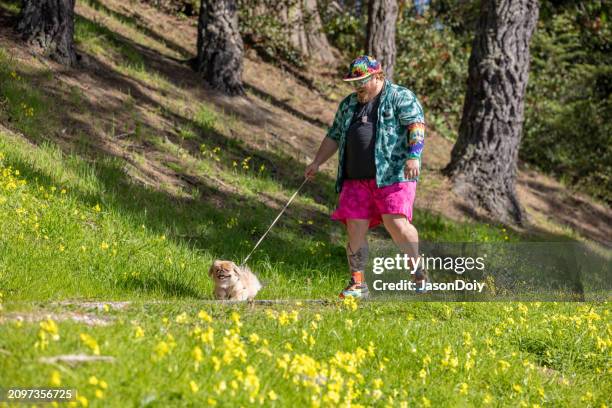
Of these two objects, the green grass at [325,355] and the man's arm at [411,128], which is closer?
the green grass at [325,355]

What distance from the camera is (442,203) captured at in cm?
1397

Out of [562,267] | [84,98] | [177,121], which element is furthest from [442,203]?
[84,98]

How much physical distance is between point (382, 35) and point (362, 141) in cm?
980

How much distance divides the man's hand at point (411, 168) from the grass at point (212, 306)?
3.84ft

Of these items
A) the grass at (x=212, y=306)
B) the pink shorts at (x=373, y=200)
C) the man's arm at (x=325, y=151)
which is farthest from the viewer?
the man's arm at (x=325, y=151)

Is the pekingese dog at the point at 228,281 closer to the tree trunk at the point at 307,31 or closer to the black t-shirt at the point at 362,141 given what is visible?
the black t-shirt at the point at 362,141

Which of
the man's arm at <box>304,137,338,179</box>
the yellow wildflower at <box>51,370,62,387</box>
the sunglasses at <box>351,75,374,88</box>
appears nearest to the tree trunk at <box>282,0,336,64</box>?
the man's arm at <box>304,137,338,179</box>

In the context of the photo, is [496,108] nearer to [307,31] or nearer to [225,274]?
[307,31]

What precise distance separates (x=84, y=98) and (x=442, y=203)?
19.5ft

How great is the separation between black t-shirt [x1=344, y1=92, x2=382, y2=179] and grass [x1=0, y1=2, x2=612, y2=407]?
119 centimetres

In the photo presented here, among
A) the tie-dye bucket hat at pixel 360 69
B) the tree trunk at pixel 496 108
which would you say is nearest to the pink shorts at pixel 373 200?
the tie-dye bucket hat at pixel 360 69

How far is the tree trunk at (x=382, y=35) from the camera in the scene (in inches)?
659

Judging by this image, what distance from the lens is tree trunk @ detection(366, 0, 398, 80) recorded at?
55.0 feet

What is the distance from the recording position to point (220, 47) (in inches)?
589
